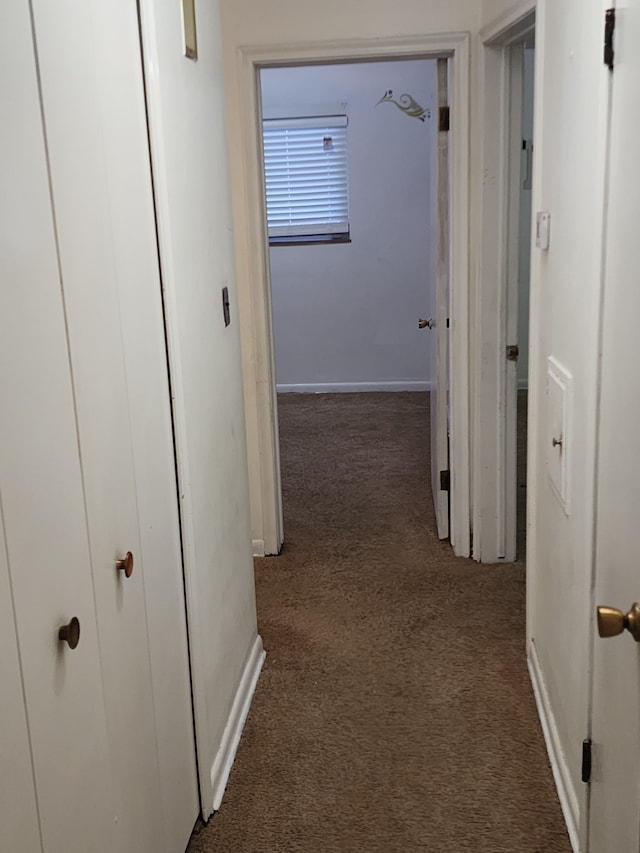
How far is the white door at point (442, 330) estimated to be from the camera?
3234mm

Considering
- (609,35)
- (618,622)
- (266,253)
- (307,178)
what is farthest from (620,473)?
(307,178)

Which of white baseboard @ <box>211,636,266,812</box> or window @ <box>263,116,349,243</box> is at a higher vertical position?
window @ <box>263,116,349,243</box>

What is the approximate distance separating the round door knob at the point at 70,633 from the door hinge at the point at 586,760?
1.08 m

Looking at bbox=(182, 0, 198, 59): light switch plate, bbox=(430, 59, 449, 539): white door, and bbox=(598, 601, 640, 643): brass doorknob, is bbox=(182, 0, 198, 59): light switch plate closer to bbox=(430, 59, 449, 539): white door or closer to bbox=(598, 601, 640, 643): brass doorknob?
bbox=(430, 59, 449, 539): white door

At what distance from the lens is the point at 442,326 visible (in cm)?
342

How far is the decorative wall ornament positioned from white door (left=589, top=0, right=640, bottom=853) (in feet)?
15.6

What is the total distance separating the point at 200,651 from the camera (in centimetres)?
197

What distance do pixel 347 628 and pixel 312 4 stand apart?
2.24 meters

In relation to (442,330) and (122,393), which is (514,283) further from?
(122,393)

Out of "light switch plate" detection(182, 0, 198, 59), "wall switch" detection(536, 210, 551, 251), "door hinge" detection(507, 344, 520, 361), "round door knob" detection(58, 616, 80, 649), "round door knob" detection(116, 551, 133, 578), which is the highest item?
"light switch plate" detection(182, 0, 198, 59)

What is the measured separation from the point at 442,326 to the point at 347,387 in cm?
310

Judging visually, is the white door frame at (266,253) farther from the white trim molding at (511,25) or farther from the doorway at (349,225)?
the doorway at (349,225)

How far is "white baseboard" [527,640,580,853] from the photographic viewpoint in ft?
6.18

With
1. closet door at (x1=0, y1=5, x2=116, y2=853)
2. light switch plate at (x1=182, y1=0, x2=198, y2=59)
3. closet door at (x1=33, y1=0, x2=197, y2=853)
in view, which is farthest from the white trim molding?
closet door at (x1=0, y1=5, x2=116, y2=853)
